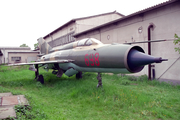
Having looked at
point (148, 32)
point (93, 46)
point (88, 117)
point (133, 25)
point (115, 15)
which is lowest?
point (88, 117)

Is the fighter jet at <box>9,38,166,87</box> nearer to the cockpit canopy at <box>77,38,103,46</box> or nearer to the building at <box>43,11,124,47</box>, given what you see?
the cockpit canopy at <box>77,38,103,46</box>

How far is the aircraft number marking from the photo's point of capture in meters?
5.57

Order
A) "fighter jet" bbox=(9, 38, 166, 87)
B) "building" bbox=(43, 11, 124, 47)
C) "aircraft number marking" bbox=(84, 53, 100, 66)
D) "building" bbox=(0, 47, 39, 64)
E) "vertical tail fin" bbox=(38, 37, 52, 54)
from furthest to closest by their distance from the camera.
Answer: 1. "building" bbox=(0, 47, 39, 64)
2. "building" bbox=(43, 11, 124, 47)
3. "vertical tail fin" bbox=(38, 37, 52, 54)
4. "aircraft number marking" bbox=(84, 53, 100, 66)
5. "fighter jet" bbox=(9, 38, 166, 87)

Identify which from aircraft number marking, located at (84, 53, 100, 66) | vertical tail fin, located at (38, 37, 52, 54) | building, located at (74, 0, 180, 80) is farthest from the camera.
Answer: vertical tail fin, located at (38, 37, 52, 54)

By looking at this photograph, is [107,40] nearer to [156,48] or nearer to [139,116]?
[156,48]

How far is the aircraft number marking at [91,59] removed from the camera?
18.3 feet

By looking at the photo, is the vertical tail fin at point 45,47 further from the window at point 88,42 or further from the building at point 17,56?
the building at point 17,56

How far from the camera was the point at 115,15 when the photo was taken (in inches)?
907

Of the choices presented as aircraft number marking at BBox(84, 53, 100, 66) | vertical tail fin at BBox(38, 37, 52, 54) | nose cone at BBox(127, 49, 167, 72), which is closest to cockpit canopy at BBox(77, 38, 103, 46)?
aircraft number marking at BBox(84, 53, 100, 66)

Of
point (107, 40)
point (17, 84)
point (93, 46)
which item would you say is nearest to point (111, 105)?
point (93, 46)

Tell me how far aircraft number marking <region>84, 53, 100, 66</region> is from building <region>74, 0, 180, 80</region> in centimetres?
585

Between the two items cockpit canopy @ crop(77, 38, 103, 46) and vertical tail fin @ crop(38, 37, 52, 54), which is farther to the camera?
vertical tail fin @ crop(38, 37, 52, 54)

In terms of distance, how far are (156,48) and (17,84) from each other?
986cm

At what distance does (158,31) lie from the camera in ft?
31.2
